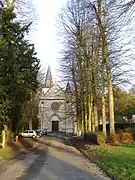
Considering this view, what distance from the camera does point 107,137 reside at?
3531 centimetres

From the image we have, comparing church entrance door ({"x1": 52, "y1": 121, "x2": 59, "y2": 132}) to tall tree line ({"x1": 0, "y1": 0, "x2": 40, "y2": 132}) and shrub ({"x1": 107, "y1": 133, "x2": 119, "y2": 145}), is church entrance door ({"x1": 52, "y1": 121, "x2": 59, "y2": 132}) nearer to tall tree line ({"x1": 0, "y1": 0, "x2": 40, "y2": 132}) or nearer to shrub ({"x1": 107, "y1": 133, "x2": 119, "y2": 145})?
tall tree line ({"x1": 0, "y1": 0, "x2": 40, "y2": 132})

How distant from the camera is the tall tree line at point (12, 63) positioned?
28344mm

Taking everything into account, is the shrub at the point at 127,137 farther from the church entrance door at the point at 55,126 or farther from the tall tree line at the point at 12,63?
the church entrance door at the point at 55,126

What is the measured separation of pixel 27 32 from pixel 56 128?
289 feet

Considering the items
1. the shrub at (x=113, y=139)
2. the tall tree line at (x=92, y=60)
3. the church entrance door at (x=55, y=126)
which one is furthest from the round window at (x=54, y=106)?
the shrub at (x=113, y=139)

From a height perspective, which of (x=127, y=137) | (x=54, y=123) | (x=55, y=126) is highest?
(x=54, y=123)

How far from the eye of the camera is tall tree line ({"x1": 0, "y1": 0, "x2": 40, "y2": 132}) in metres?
28.3

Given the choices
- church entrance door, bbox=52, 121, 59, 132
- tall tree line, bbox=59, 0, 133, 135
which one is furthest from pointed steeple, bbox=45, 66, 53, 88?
tall tree line, bbox=59, 0, 133, 135

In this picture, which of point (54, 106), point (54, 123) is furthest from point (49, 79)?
point (54, 123)

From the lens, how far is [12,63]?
30547 millimetres

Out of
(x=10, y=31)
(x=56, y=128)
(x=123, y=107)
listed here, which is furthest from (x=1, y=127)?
(x=56, y=128)

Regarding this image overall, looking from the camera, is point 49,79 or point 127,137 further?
point 49,79

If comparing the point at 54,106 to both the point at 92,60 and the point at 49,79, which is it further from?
the point at 92,60

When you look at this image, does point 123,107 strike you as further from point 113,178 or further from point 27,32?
point 113,178
